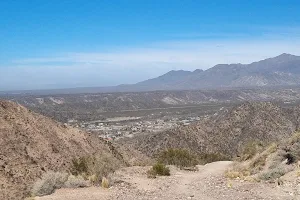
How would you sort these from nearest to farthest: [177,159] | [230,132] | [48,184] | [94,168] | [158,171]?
[48,184] < [94,168] < [158,171] < [177,159] < [230,132]

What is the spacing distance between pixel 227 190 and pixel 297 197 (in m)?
3.01

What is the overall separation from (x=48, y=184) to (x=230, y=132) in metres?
42.0

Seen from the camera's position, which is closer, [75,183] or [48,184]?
[48,184]

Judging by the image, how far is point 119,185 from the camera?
→ 19562 mm

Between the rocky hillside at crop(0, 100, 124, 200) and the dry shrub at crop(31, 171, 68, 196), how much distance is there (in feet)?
2.71

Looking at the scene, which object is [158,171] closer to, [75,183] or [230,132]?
[75,183]

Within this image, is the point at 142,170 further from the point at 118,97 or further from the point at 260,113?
the point at 118,97

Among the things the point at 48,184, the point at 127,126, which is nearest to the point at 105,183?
the point at 48,184

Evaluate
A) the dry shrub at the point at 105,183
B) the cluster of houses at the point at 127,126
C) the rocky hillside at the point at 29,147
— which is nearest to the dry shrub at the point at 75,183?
the dry shrub at the point at 105,183

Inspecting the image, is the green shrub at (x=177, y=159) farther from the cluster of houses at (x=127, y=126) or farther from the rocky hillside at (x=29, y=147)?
the cluster of houses at (x=127, y=126)

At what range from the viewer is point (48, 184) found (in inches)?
722

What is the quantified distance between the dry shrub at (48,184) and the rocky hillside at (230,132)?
29.6 m

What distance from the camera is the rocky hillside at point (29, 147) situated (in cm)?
2089

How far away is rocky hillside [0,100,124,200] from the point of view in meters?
20.9
